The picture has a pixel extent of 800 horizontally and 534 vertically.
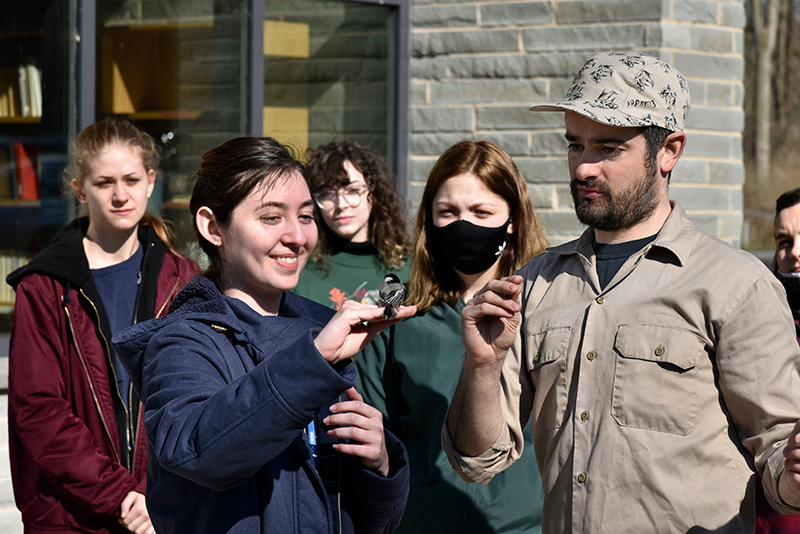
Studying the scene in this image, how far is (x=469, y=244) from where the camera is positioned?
3021 millimetres

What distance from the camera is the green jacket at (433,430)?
291 centimetres

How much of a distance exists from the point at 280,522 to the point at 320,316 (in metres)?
0.55

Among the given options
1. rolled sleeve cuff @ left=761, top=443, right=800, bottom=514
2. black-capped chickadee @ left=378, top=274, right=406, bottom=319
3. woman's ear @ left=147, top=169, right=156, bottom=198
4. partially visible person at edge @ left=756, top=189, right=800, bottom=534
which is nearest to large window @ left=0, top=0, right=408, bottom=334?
woman's ear @ left=147, top=169, right=156, bottom=198

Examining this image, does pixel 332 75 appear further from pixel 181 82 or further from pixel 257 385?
pixel 257 385

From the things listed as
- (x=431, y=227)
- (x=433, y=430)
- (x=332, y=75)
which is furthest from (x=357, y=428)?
(x=332, y=75)

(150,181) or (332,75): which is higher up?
(332,75)

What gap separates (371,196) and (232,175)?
2.14 m

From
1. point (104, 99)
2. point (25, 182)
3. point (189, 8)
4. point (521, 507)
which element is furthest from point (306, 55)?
point (521, 507)

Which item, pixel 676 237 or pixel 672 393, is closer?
pixel 672 393

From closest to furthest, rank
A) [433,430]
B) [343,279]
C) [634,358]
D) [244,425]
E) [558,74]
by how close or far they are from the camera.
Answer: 1. [244,425]
2. [634,358]
3. [433,430]
4. [343,279]
5. [558,74]

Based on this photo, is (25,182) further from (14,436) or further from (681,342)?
(681,342)

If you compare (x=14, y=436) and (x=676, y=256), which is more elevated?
(x=676, y=256)

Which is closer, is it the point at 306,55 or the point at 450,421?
the point at 450,421

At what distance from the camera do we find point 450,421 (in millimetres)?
2438
